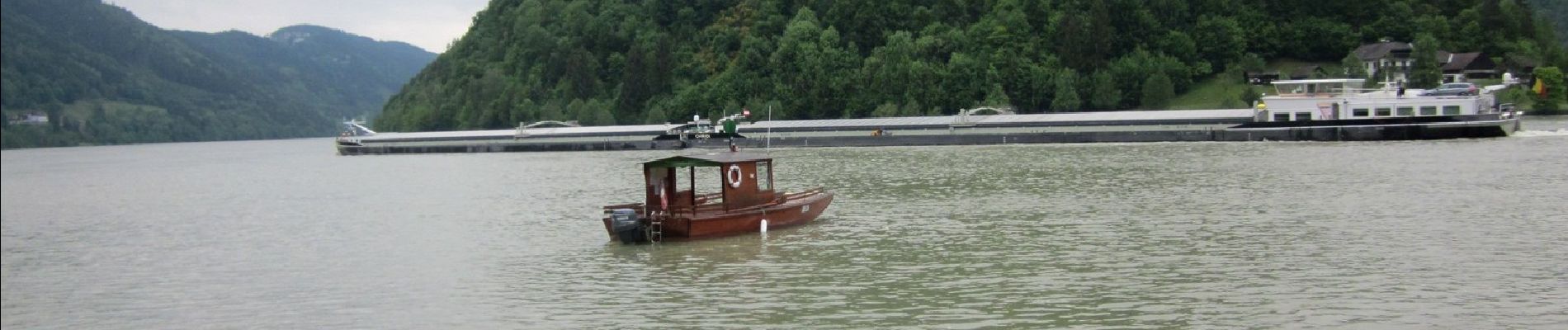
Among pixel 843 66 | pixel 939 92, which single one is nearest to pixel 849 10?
pixel 843 66

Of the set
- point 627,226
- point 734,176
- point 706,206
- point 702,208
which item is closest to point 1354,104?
point 734,176

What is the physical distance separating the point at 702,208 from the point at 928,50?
103m

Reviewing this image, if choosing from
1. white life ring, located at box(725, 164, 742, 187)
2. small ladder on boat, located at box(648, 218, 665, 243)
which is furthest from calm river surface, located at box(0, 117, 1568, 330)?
white life ring, located at box(725, 164, 742, 187)

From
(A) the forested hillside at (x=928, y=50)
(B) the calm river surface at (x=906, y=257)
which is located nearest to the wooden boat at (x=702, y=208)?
(B) the calm river surface at (x=906, y=257)

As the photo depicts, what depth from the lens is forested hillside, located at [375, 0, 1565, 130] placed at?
130250 mm

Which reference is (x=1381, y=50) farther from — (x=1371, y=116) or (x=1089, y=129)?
(x=1371, y=116)

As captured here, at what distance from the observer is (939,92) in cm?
13262

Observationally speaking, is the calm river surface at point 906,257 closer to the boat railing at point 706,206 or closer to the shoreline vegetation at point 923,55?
the boat railing at point 706,206

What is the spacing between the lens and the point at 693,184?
123 feet

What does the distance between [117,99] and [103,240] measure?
24976 mm

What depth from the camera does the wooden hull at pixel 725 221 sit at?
3659 cm

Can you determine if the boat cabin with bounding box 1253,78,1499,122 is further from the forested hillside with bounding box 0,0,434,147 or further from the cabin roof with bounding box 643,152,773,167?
the forested hillside with bounding box 0,0,434,147

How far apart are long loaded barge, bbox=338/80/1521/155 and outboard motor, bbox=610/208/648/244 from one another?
62.4ft

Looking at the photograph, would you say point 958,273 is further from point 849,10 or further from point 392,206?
point 849,10
